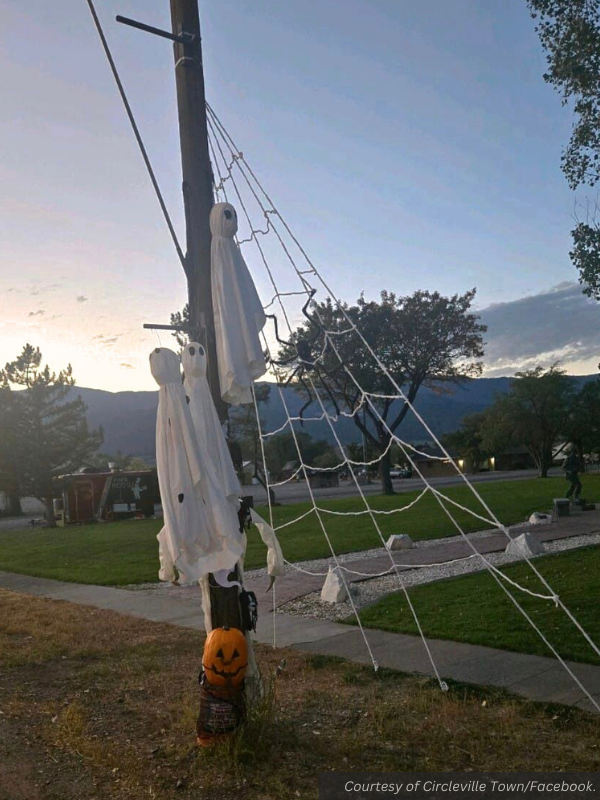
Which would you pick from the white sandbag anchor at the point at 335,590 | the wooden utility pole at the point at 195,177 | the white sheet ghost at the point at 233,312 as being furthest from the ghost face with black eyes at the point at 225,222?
the white sandbag anchor at the point at 335,590

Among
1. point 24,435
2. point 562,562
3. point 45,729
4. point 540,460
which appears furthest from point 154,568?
point 540,460

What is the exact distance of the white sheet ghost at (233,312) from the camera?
16.0 feet

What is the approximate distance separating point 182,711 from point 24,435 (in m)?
26.8

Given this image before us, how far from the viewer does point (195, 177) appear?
517 cm

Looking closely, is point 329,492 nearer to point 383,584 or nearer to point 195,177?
point 383,584

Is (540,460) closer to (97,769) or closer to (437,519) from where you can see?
(437,519)

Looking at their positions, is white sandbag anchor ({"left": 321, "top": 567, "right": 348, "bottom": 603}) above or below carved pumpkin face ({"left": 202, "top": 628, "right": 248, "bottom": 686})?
below

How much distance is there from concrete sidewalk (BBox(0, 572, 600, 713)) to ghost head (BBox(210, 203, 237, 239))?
3.55 metres

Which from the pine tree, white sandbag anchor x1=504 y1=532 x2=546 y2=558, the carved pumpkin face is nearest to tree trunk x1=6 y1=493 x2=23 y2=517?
the pine tree

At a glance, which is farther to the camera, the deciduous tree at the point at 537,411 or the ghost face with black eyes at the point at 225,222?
the deciduous tree at the point at 537,411

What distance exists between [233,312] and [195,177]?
1040mm

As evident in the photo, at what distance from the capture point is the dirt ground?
3.96m

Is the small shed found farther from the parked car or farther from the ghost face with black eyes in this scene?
the parked car

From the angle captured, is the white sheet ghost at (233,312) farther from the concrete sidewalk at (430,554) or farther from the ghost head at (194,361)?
the concrete sidewalk at (430,554)
